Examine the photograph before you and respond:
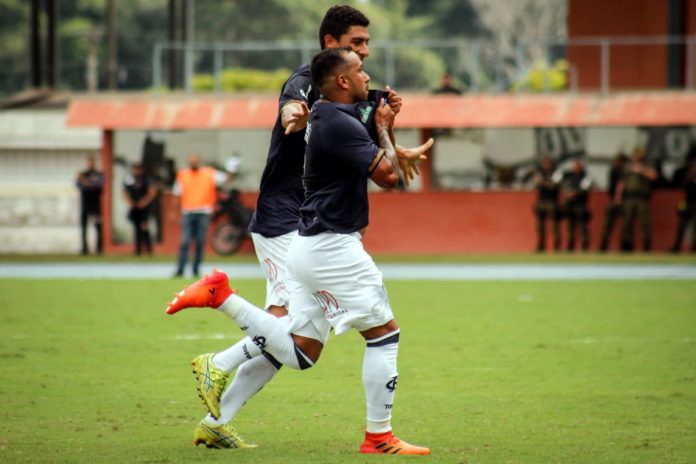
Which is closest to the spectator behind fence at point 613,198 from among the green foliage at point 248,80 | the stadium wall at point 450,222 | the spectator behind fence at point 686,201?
the spectator behind fence at point 686,201

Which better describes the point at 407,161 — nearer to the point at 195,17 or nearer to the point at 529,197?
the point at 529,197

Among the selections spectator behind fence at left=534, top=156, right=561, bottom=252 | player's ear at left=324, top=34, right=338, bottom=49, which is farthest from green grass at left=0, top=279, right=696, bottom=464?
spectator behind fence at left=534, top=156, right=561, bottom=252

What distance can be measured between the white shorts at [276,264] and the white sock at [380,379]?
747 mm

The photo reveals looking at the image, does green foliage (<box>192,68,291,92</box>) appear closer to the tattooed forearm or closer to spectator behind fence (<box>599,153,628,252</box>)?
spectator behind fence (<box>599,153,628,252</box>)

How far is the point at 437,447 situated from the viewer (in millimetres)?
7285

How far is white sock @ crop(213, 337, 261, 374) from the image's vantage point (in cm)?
724

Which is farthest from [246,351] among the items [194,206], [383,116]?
[194,206]

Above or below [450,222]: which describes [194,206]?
above

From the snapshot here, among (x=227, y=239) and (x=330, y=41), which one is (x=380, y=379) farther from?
(x=227, y=239)

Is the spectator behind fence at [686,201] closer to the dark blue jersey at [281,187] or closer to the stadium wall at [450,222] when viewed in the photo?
the stadium wall at [450,222]

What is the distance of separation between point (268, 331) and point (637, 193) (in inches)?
912

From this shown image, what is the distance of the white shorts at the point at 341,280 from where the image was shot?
6867mm

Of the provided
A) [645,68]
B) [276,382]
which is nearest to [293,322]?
[276,382]

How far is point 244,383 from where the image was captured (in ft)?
24.1
